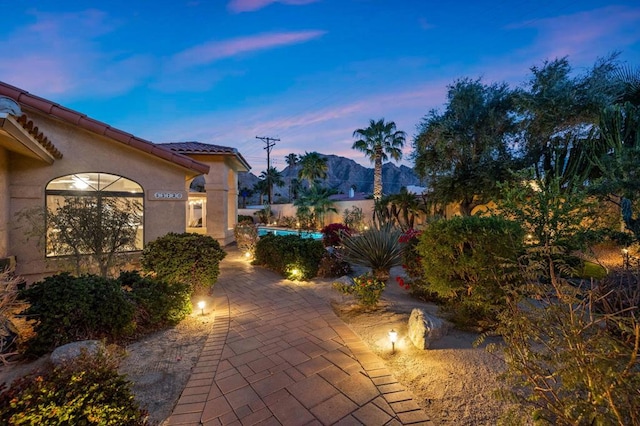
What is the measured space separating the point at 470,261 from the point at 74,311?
234 inches

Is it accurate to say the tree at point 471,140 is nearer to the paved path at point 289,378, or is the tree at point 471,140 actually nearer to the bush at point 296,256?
the bush at point 296,256

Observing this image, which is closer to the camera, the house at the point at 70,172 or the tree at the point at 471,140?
the house at the point at 70,172

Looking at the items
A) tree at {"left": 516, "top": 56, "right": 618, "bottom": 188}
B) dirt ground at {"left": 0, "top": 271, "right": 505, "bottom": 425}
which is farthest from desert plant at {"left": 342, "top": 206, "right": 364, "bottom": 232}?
dirt ground at {"left": 0, "top": 271, "right": 505, "bottom": 425}

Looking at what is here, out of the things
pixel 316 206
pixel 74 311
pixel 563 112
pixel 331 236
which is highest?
pixel 563 112

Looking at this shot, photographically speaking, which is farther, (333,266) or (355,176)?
(355,176)

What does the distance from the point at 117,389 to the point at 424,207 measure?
17264 mm

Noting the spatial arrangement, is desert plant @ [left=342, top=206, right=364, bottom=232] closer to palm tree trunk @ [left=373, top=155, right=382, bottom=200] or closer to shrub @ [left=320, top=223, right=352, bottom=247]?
palm tree trunk @ [left=373, top=155, right=382, bottom=200]

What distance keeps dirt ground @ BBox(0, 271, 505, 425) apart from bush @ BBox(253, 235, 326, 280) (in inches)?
→ 116

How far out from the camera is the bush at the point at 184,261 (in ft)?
20.2

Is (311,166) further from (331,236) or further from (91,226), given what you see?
(91,226)

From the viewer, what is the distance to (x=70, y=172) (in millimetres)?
7648

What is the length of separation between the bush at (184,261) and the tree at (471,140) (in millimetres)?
12176

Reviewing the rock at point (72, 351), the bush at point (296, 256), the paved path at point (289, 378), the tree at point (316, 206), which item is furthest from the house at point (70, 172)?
the tree at point (316, 206)

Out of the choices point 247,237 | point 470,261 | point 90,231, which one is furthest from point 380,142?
point 90,231
